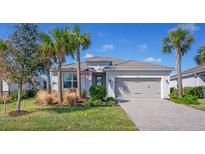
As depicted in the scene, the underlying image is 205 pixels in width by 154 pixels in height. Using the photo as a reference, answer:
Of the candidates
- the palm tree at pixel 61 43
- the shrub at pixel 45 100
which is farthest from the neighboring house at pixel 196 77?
the shrub at pixel 45 100

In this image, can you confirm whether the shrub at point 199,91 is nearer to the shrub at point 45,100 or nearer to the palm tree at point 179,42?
the palm tree at point 179,42

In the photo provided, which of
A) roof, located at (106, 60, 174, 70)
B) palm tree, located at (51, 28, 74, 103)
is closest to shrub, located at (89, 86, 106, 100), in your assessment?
palm tree, located at (51, 28, 74, 103)

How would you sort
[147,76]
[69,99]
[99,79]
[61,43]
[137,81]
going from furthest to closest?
[99,79]
[137,81]
[147,76]
[69,99]
[61,43]

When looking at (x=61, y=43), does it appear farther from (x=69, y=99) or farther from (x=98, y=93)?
(x=98, y=93)

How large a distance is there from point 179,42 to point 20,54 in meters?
13.6

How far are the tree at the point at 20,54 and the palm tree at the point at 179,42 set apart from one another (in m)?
12.4

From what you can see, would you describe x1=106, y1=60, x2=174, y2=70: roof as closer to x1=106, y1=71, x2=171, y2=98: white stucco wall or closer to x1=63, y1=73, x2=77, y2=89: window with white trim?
x1=106, y1=71, x2=171, y2=98: white stucco wall

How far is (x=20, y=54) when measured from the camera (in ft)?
39.2

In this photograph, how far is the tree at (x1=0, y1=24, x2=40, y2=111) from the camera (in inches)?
471

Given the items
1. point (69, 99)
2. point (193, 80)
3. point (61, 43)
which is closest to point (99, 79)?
point (69, 99)

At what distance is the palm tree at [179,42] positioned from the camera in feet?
64.7

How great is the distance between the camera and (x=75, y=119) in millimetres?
10492
